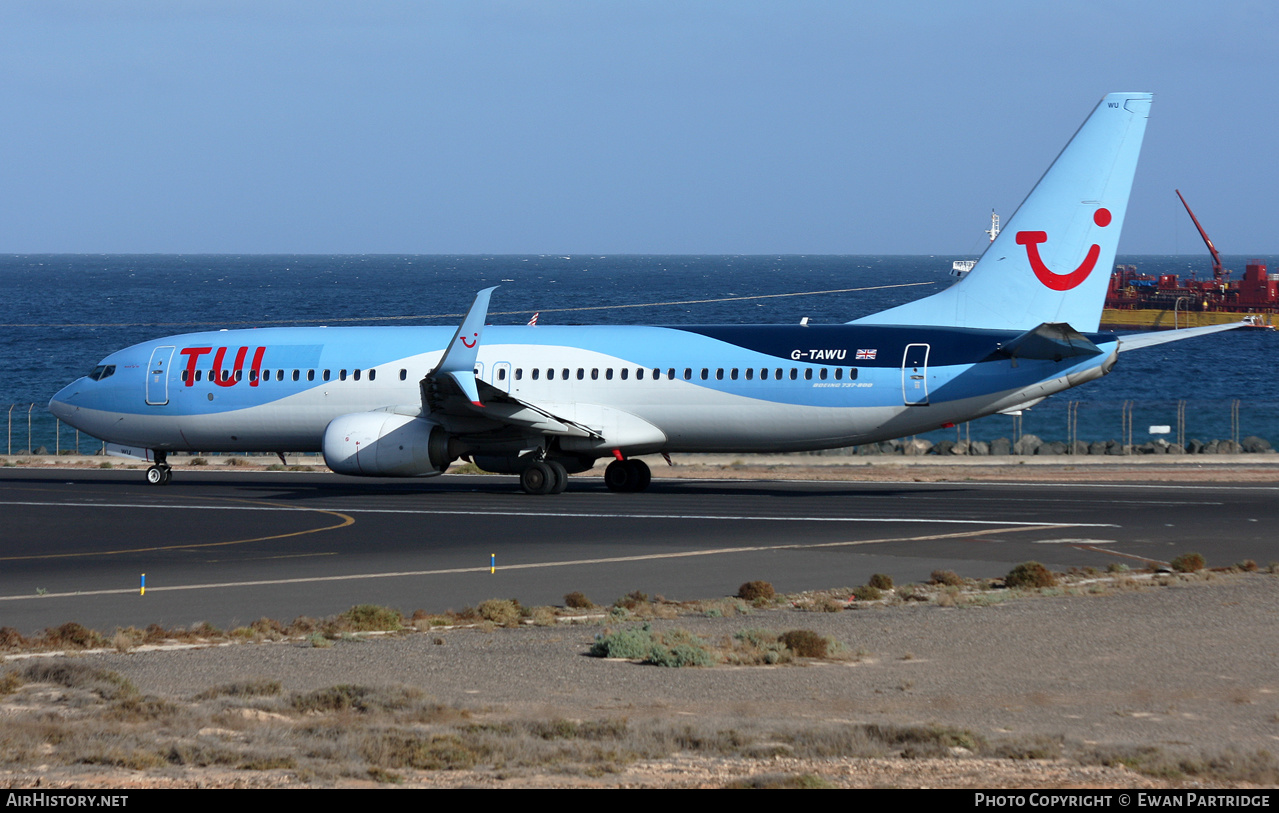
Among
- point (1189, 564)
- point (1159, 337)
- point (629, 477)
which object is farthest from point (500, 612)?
point (1159, 337)

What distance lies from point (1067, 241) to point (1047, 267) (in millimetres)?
725

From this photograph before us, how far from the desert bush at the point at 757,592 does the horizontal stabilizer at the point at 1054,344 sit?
13202mm

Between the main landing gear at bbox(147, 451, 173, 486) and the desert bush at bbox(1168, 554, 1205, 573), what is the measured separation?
2689 cm

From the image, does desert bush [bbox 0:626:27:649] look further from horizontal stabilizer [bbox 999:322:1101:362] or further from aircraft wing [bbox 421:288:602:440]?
horizontal stabilizer [bbox 999:322:1101:362]

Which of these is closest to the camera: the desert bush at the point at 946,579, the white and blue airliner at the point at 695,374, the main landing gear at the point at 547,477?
the desert bush at the point at 946,579

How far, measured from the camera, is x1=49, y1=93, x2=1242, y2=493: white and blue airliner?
3105 cm

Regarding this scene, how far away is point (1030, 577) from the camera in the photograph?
19.5 m

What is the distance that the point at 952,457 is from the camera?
47.9 m

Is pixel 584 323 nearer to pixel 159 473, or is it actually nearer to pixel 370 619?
pixel 159 473

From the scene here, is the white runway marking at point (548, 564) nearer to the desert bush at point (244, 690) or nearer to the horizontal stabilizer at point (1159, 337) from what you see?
the horizontal stabilizer at point (1159, 337)

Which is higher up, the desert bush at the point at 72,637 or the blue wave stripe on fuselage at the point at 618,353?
the blue wave stripe on fuselage at the point at 618,353

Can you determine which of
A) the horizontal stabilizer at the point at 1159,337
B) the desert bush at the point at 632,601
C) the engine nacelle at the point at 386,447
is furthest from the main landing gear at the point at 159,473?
the horizontal stabilizer at the point at 1159,337

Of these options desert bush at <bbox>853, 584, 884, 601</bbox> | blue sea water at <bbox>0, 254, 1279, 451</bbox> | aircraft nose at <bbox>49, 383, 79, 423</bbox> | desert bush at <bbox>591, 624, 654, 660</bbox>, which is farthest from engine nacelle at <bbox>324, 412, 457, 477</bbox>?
blue sea water at <bbox>0, 254, 1279, 451</bbox>

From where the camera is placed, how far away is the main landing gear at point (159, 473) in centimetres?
3778
